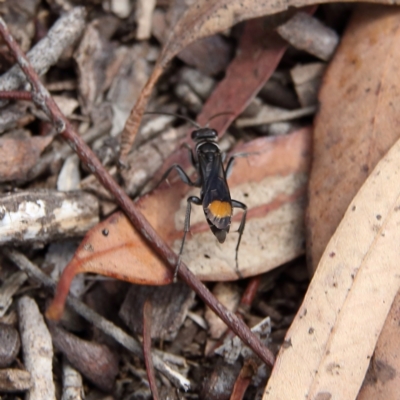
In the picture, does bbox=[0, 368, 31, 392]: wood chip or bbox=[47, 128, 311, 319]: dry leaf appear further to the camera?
bbox=[47, 128, 311, 319]: dry leaf

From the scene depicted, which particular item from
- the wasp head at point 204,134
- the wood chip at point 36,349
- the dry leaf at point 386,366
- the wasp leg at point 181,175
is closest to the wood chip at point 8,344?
the wood chip at point 36,349

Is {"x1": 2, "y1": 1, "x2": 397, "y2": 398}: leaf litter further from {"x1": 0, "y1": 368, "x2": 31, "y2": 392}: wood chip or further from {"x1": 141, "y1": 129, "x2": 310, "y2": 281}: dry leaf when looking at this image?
{"x1": 0, "y1": 368, "x2": 31, "y2": 392}: wood chip

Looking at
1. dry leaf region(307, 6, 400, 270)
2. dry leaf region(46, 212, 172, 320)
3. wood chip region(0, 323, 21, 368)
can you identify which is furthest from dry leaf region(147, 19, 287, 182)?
wood chip region(0, 323, 21, 368)

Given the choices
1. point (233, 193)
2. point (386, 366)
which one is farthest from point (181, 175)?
point (386, 366)

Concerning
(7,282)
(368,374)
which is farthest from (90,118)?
(368,374)

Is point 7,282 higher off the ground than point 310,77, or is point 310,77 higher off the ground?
point 310,77

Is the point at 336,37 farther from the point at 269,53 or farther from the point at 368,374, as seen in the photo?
the point at 368,374
